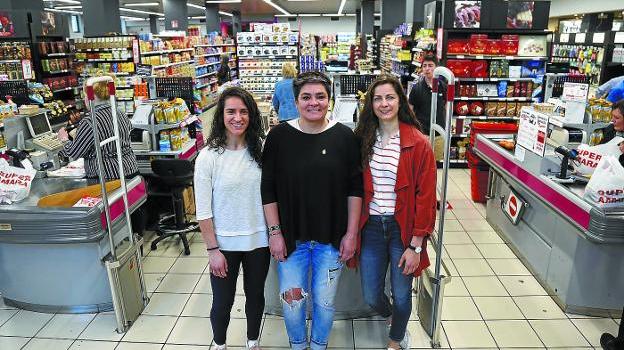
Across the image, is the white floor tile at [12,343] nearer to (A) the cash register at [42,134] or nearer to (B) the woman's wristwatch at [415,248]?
(A) the cash register at [42,134]

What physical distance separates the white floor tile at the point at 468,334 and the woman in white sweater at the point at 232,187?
152 cm

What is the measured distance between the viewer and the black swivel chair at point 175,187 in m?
4.19

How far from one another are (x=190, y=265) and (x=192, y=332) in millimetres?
1100

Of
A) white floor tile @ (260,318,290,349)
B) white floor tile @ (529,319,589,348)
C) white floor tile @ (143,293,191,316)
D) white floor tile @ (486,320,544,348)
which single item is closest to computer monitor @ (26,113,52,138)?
white floor tile @ (143,293,191,316)

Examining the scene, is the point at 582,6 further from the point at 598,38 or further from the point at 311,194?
the point at 311,194

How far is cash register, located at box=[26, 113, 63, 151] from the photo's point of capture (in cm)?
454

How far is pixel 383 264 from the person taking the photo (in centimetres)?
249

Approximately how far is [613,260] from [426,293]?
4.51 ft

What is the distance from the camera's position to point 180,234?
14.6 ft

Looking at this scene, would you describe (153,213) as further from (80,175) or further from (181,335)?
(181,335)

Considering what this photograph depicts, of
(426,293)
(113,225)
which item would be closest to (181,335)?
(113,225)

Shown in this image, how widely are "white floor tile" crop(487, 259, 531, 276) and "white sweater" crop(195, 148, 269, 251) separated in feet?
8.61

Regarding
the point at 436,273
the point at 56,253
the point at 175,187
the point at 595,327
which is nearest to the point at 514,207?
the point at 595,327

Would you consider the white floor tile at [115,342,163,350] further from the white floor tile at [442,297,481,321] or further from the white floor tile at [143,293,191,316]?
the white floor tile at [442,297,481,321]
